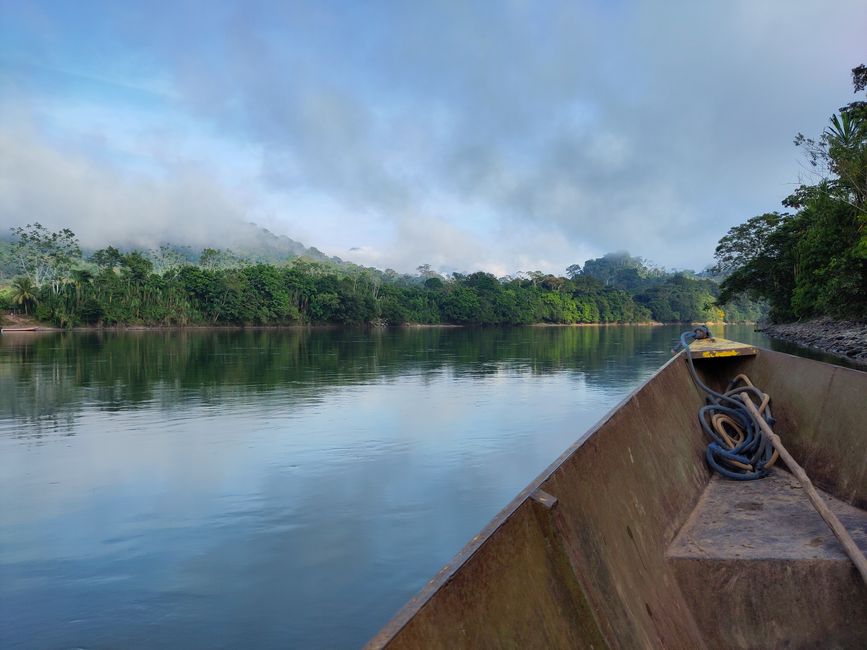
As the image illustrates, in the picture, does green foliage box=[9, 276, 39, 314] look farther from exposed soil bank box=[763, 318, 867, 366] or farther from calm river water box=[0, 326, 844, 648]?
exposed soil bank box=[763, 318, 867, 366]

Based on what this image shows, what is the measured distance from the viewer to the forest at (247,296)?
2141 inches

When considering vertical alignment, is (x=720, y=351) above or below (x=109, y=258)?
below

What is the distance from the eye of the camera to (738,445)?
4.59 meters

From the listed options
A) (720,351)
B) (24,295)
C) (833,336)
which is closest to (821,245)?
(833,336)

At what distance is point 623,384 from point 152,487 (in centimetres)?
1364

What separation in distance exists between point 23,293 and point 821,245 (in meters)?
59.1

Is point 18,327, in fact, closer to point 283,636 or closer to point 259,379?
point 259,379

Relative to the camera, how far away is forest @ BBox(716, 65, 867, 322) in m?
24.0

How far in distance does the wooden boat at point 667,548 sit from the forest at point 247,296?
42741 mm

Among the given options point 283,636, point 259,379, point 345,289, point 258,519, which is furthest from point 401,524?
point 345,289

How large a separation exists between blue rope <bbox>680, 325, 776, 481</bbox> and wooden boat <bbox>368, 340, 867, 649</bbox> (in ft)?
0.27

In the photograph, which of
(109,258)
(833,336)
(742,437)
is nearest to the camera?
(742,437)

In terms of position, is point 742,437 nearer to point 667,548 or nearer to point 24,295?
point 667,548

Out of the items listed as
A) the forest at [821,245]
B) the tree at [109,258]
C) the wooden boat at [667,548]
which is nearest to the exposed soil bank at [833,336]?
the forest at [821,245]
